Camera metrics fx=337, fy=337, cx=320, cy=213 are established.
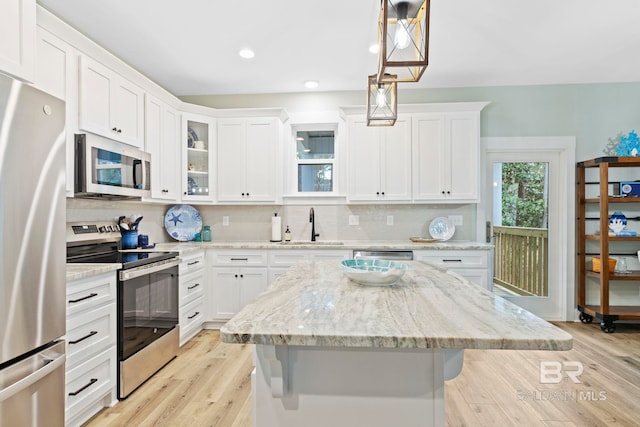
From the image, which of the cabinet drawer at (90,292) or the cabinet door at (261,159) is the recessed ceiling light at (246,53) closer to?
the cabinet door at (261,159)

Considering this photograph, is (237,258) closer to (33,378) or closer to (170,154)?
(170,154)

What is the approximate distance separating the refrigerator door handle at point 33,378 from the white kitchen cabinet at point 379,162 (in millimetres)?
2820

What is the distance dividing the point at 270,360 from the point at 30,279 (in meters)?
1.09

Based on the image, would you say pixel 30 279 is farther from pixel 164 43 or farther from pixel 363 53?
pixel 363 53

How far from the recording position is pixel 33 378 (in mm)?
1385

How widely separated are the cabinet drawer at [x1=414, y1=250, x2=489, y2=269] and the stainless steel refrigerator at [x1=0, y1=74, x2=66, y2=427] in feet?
9.27

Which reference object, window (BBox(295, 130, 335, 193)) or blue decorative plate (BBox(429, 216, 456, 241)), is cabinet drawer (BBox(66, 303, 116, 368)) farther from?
blue decorative plate (BBox(429, 216, 456, 241))

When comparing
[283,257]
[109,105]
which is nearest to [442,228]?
[283,257]

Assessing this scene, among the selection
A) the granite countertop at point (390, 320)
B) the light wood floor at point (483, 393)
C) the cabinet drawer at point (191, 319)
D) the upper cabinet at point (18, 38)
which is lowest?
the light wood floor at point (483, 393)

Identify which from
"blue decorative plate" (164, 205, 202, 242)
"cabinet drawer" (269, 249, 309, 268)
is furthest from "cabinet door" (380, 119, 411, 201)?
"blue decorative plate" (164, 205, 202, 242)

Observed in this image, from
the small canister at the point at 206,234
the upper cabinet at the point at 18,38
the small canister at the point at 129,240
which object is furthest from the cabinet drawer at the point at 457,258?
the upper cabinet at the point at 18,38

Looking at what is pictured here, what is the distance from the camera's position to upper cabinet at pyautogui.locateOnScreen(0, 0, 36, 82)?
147cm

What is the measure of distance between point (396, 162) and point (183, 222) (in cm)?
254

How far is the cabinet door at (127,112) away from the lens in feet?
8.71
